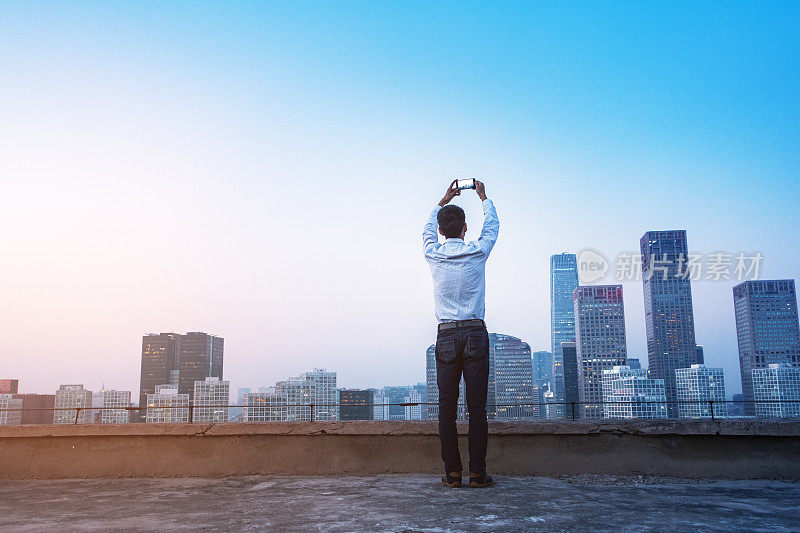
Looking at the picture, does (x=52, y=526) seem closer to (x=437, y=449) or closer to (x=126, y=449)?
(x=126, y=449)

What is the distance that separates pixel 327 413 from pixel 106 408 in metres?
2.04

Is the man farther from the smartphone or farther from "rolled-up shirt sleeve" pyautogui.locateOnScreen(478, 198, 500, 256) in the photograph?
the smartphone

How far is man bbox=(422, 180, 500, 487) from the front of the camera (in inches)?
151

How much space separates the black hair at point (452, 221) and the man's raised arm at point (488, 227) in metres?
0.19

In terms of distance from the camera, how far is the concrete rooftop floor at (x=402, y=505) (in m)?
2.65

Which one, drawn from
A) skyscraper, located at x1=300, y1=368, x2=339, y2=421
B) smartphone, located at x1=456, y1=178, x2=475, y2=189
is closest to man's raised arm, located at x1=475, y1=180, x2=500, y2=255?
smartphone, located at x1=456, y1=178, x2=475, y2=189

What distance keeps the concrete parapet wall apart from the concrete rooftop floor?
0.27m

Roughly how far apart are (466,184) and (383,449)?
2349mm

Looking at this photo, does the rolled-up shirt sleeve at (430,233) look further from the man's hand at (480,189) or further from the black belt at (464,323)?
the black belt at (464,323)

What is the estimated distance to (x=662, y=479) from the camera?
420 centimetres

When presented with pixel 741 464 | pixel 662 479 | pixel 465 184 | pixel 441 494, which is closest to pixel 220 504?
pixel 441 494

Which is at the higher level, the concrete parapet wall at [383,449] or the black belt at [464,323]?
the black belt at [464,323]

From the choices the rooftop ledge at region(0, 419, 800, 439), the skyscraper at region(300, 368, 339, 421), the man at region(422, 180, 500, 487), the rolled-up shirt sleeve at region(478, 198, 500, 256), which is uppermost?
the rolled-up shirt sleeve at region(478, 198, 500, 256)

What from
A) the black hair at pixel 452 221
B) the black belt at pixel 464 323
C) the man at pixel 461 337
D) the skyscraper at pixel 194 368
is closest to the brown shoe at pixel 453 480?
the man at pixel 461 337
